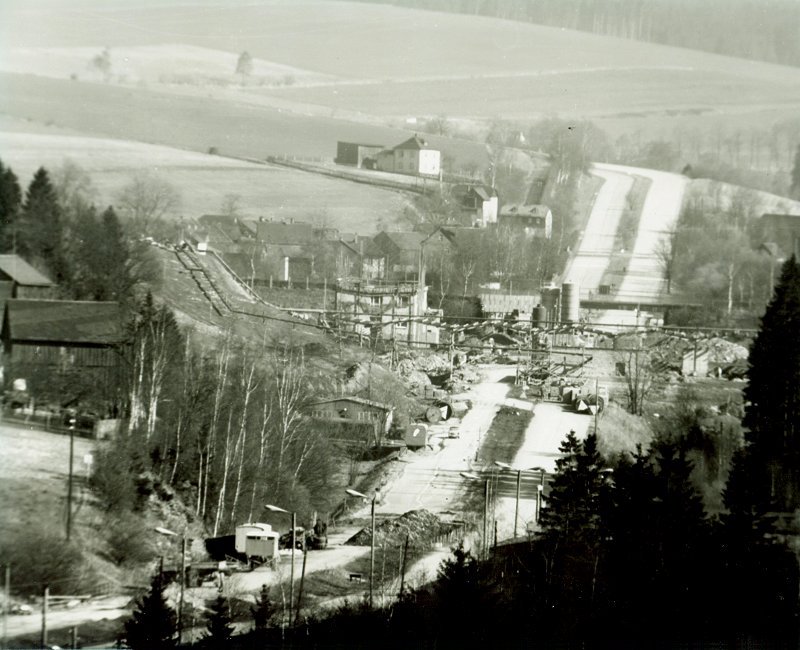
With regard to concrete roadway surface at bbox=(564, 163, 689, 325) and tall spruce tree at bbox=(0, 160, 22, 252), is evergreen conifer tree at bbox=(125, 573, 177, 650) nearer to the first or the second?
tall spruce tree at bbox=(0, 160, 22, 252)

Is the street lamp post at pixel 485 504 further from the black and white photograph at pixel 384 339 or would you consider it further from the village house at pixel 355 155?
the village house at pixel 355 155

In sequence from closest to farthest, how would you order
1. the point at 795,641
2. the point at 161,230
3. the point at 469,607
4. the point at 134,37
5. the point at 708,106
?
1. the point at 469,607
2. the point at 795,641
3. the point at 161,230
4. the point at 134,37
5. the point at 708,106

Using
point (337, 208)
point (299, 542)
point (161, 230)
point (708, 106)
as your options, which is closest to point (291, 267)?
point (337, 208)

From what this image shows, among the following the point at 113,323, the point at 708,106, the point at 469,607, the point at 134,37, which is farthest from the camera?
the point at 708,106

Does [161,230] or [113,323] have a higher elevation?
[161,230]

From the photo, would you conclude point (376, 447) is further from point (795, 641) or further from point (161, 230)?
point (795, 641)

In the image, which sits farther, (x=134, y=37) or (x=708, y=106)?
(x=708, y=106)

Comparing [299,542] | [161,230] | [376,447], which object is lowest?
[299,542]

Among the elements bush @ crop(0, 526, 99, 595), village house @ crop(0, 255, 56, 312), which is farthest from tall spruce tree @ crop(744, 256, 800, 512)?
village house @ crop(0, 255, 56, 312)
